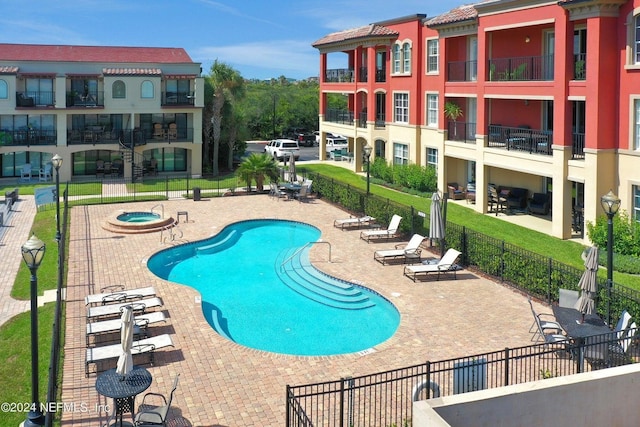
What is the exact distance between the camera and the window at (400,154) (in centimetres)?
3953

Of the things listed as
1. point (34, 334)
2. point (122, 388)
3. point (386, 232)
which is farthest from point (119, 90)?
point (122, 388)

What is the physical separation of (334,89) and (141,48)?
46.6 feet

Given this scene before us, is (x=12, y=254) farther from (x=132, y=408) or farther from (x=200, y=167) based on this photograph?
(x=200, y=167)

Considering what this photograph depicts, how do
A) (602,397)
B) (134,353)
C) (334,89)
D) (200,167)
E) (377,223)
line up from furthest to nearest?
(334,89)
(200,167)
(377,223)
(134,353)
(602,397)

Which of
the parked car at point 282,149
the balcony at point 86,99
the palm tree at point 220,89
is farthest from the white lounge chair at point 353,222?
the parked car at point 282,149

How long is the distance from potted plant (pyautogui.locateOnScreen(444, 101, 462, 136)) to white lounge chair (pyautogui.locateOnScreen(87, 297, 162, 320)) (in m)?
21.9

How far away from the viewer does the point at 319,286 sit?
2075cm

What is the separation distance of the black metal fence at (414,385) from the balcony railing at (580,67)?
45.1ft

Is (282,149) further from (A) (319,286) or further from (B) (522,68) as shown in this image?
(A) (319,286)

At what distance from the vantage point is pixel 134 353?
45.1 ft

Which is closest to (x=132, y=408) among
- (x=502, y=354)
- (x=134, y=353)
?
(x=134, y=353)

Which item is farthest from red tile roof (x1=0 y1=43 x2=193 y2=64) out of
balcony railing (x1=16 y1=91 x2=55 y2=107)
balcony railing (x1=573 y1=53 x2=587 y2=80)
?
balcony railing (x1=573 y1=53 x2=587 y2=80)

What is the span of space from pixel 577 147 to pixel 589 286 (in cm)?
1224

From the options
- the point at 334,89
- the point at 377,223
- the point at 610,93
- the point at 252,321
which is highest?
the point at 334,89
